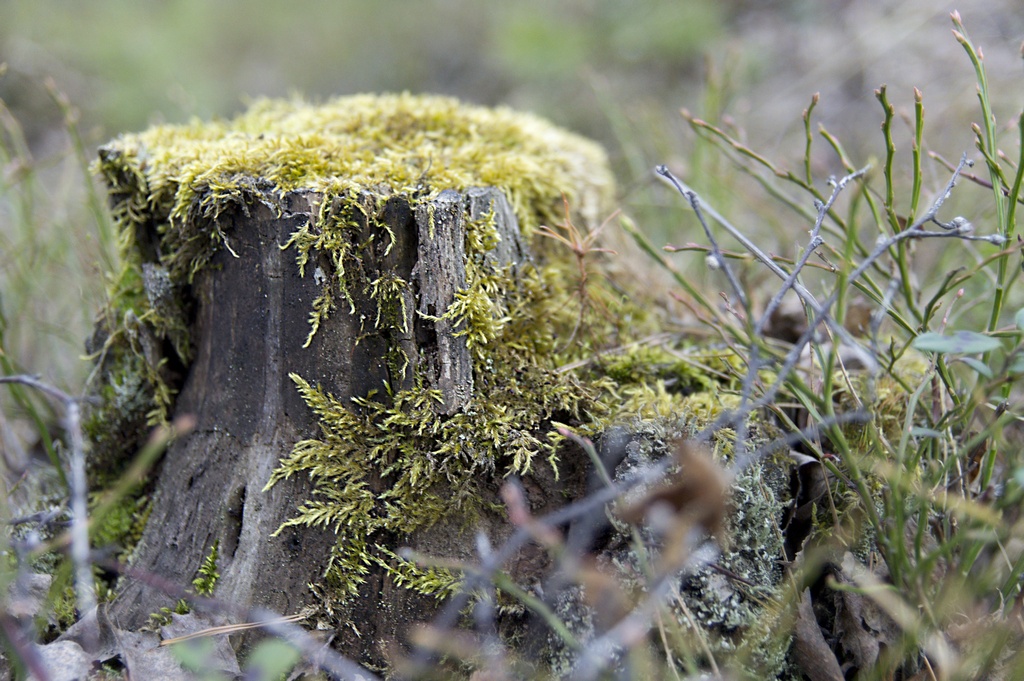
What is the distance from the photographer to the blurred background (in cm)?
309

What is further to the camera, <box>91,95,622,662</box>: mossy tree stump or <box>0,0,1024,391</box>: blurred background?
<box>0,0,1024,391</box>: blurred background

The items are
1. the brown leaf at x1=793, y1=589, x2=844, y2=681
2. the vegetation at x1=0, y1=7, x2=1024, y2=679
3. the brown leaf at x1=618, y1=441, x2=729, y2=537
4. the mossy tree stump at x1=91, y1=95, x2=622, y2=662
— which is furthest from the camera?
the mossy tree stump at x1=91, y1=95, x2=622, y2=662

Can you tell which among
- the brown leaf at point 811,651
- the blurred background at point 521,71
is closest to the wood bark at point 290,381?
the brown leaf at point 811,651

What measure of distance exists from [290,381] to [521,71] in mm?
5510

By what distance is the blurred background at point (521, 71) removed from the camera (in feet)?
10.1

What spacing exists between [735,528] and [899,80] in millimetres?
5444

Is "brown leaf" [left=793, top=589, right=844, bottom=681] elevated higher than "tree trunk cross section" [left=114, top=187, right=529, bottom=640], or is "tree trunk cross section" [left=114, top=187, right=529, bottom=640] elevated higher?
"tree trunk cross section" [left=114, top=187, right=529, bottom=640]

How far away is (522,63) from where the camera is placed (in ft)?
20.6

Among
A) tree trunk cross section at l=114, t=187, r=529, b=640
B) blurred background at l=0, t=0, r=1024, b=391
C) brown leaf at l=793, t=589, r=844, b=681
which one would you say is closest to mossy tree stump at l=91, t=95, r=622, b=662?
tree trunk cross section at l=114, t=187, r=529, b=640

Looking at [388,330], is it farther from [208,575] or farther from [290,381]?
[208,575]

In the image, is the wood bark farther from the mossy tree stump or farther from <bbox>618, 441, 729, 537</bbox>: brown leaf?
<bbox>618, 441, 729, 537</bbox>: brown leaf

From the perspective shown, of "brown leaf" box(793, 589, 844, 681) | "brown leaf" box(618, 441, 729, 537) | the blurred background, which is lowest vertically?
"brown leaf" box(793, 589, 844, 681)

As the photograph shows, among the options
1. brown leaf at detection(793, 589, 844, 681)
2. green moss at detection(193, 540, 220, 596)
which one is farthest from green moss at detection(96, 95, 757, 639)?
brown leaf at detection(793, 589, 844, 681)

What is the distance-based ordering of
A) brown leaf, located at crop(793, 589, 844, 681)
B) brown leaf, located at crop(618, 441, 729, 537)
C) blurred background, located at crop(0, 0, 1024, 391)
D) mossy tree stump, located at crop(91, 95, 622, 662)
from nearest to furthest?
1. brown leaf, located at crop(618, 441, 729, 537)
2. brown leaf, located at crop(793, 589, 844, 681)
3. mossy tree stump, located at crop(91, 95, 622, 662)
4. blurred background, located at crop(0, 0, 1024, 391)
